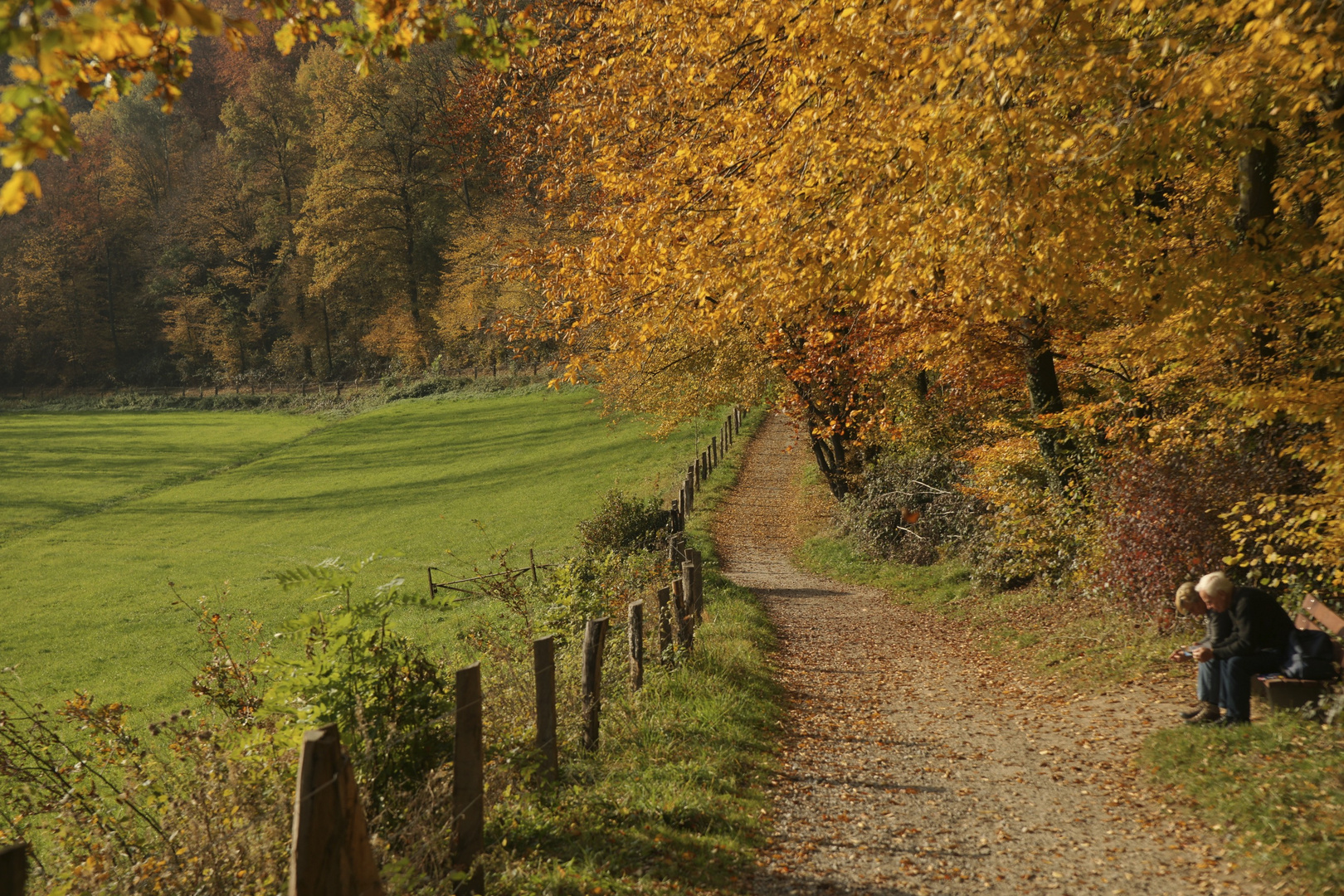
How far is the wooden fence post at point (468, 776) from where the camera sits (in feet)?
14.2

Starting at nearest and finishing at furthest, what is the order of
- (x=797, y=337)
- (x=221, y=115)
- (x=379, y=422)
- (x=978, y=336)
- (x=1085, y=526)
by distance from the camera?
(x=1085, y=526) → (x=978, y=336) → (x=797, y=337) → (x=379, y=422) → (x=221, y=115)

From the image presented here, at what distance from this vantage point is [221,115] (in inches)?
2416

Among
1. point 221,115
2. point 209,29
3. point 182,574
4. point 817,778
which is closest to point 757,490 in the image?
point 182,574

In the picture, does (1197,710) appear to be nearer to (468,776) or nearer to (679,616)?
(679,616)

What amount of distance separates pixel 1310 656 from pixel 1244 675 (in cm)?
45

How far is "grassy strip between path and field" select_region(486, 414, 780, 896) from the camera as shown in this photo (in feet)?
15.4

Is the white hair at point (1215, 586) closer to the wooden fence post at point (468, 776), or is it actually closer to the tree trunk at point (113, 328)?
the wooden fence post at point (468, 776)

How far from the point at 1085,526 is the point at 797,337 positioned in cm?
785

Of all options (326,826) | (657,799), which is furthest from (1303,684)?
(326,826)

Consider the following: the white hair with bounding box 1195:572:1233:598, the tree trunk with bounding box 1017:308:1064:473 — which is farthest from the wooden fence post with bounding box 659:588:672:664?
the tree trunk with bounding box 1017:308:1064:473

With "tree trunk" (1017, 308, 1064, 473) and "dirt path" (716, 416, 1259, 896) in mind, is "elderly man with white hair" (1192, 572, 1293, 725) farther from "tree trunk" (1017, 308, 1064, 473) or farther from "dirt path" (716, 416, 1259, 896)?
"tree trunk" (1017, 308, 1064, 473)

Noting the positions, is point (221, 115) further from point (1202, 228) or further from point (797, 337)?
point (1202, 228)

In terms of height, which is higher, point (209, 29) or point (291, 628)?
point (209, 29)

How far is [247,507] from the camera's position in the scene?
1270 inches
